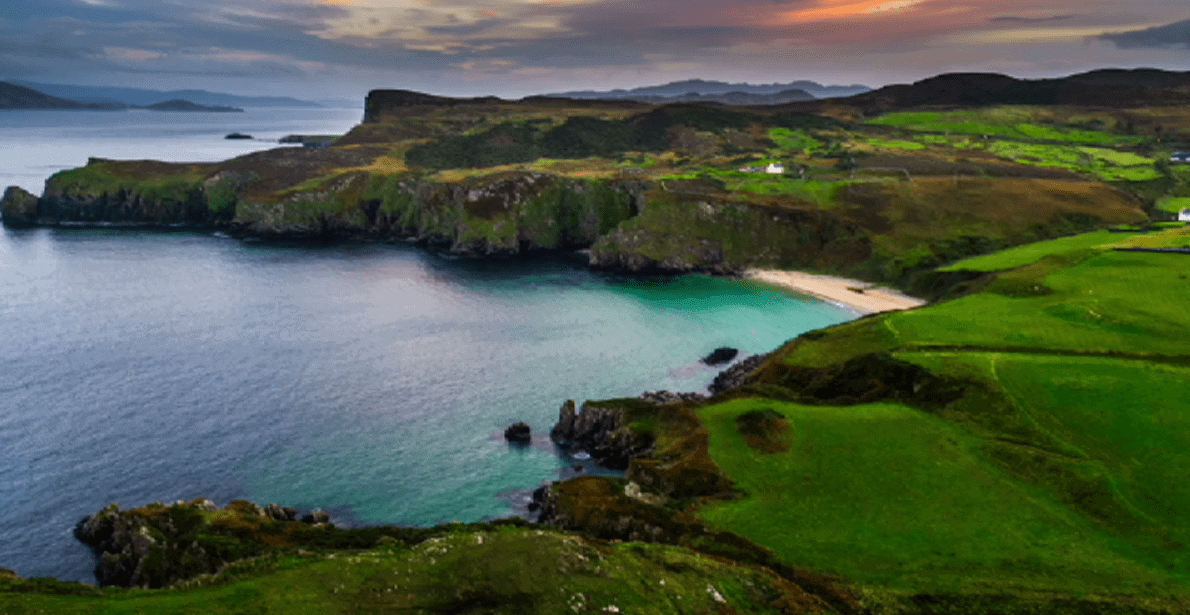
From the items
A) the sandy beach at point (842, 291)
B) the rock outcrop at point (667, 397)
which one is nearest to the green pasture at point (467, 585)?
the rock outcrop at point (667, 397)

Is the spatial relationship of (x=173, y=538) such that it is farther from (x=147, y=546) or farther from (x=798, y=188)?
(x=798, y=188)

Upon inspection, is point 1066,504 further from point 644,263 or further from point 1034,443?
point 644,263

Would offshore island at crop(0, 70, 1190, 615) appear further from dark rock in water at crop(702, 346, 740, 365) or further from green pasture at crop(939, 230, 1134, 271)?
green pasture at crop(939, 230, 1134, 271)

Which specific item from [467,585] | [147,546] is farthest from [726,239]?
[467,585]

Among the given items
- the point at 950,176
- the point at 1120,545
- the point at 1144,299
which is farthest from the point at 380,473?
the point at 950,176

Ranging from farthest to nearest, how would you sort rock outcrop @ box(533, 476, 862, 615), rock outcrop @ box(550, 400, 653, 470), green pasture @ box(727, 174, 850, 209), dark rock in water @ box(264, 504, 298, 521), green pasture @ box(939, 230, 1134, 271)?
1. green pasture @ box(727, 174, 850, 209)
2. green pasture @ box(939, 230, 1134, 271)
3. rock outcrop @ box(550, 400, 653, 470)
4. dark rock in water @ box(264, 504, 298, 521)
5. rock outcrop @ box(533, 476, 862, 615)

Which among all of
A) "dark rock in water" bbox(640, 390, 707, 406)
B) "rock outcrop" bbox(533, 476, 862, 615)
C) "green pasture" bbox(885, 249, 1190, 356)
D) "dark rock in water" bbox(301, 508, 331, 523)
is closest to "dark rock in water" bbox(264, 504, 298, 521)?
"dark rock in water" bbox(301, 508, 331, 523)
